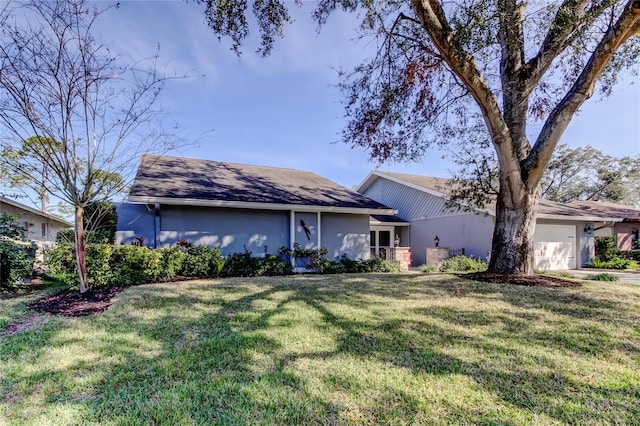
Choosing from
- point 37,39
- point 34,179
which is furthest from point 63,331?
point 37,39

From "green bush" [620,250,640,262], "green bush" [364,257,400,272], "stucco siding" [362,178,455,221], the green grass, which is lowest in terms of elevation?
"green bush" [620,250,640,262]

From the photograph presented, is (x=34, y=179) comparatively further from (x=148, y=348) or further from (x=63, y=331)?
(x=148, y=348)

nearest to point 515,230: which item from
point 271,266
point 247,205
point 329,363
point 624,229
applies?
point 329,363

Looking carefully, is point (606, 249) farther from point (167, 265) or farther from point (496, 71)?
point (167, 265)

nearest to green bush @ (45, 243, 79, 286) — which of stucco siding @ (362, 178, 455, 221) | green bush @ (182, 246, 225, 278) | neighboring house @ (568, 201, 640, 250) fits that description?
green bush @ (182, 246, 225, 278)

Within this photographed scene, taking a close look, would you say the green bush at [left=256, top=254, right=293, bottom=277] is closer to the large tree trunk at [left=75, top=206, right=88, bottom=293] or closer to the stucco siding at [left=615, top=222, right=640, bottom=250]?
the large tree trunk at [left=75, top=206, right=88, bottom=293]

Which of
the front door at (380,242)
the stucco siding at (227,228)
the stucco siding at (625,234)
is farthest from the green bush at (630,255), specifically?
the stucco siding at (227,228)

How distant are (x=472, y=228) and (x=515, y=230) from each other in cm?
869

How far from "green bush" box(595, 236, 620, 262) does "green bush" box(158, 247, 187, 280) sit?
2199 centimetres

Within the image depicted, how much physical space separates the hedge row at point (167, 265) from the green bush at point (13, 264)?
1.39 metres

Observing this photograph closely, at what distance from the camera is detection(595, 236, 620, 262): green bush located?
19109mm

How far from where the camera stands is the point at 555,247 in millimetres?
17375

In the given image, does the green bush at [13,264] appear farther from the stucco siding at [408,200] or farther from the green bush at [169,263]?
the stucco siding at [408,200]

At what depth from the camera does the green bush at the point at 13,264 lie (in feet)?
26.2
